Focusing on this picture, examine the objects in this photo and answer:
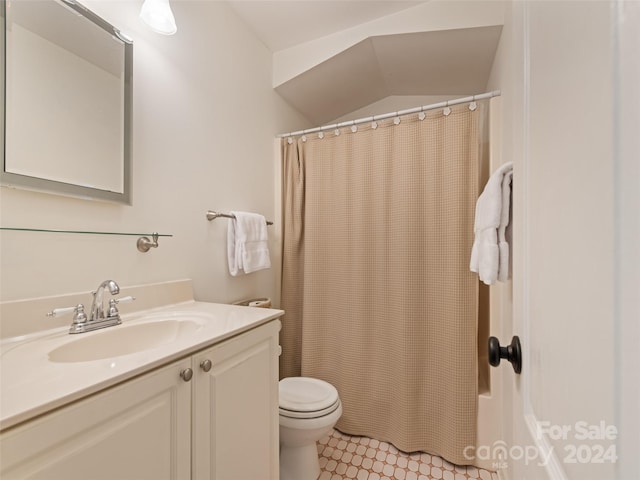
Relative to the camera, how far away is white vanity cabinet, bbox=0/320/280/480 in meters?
0.51

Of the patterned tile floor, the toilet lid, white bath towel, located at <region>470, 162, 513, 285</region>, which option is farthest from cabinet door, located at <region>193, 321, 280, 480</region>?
white bath towel, located at <region>470, 162, 513, 285</region>

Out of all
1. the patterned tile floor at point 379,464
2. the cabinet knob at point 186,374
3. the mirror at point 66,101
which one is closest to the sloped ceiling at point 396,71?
the mirror at point 66,101

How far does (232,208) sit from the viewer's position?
169 centimetres

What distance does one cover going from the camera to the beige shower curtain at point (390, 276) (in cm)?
155

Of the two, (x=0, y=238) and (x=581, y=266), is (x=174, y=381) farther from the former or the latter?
(x=581, y=266)

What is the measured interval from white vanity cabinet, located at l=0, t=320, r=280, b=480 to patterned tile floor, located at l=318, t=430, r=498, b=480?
0.55 meters

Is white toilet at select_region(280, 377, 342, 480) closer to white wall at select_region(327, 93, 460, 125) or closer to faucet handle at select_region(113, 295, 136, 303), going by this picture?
faucet handle at select_region(113, 295, 136, 303)

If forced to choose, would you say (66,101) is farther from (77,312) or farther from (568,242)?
(568,242)

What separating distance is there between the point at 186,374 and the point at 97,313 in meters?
0.45

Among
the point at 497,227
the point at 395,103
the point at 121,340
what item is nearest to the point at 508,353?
the point at 497,227

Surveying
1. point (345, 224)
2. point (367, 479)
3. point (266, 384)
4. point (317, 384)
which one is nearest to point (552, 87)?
point (266, 384)

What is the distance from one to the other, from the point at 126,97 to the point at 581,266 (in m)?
1.43

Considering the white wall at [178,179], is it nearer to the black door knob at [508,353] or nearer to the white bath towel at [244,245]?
the white bath towel at [244,245]

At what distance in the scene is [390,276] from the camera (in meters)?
1.74
